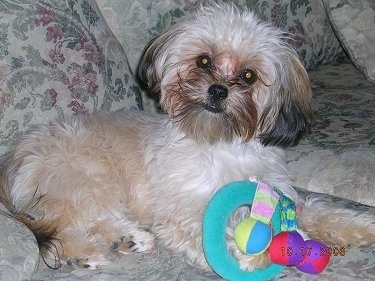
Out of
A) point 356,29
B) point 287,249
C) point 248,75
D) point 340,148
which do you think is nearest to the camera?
point 287,249

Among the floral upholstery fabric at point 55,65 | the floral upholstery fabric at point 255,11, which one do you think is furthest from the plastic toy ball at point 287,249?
the floral upholstery fabric at point 55,65

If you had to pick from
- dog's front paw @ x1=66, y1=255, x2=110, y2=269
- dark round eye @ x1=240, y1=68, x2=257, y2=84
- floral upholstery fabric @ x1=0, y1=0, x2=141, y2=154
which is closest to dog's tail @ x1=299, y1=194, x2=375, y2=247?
dark round eye @ x1=240, y1=68, x2=257, y2=84

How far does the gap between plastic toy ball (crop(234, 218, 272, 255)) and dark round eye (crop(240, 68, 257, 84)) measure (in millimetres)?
587

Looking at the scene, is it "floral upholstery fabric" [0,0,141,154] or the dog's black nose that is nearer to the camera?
the dog's black nose

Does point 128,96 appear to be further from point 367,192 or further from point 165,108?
point 367,192

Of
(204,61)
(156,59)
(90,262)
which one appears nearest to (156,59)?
(156,59)

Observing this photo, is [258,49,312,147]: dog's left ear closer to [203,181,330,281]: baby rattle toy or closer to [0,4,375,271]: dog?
[0,4,375,271]: dog

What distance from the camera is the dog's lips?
2474mm

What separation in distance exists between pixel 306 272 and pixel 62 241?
88cm

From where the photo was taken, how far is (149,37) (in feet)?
10.8

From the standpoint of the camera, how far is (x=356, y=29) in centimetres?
388

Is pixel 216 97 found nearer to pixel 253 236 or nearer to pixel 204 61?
pixel 204 61

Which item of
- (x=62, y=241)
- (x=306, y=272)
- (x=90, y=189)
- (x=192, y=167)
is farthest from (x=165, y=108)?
(x=306, y=272)

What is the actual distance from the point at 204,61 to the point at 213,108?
208 mm
